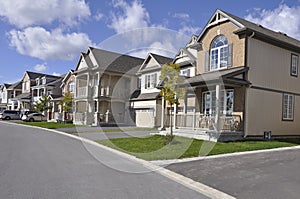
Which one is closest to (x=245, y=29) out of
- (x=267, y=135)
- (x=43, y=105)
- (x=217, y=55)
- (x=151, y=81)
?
(x=217, y=55)

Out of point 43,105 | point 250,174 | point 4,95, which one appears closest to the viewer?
point 250,174

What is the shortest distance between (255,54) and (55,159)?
13.9m

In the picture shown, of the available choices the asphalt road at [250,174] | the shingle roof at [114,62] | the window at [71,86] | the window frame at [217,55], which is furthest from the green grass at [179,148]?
the window at [71,86]

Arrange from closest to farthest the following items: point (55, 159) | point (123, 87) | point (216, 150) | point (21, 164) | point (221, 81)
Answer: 1. point (21, 164)
2. point (55, 159)
3. point (216, 150)
4. point (221, 81)
5. point (123, 87)

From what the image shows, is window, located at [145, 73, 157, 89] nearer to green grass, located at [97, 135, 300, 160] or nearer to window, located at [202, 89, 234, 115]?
window, located at [202, 89, 234, 115]

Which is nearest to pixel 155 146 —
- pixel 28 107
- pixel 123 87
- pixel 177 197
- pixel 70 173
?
pixel 70 173

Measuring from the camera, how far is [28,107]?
57219 millimetres

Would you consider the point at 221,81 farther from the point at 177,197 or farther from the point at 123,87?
the point at 123,87

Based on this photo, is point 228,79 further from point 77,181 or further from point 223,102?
point 77,181

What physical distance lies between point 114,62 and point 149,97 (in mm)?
8980

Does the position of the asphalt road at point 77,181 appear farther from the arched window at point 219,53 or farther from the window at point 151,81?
the window at point 151,81

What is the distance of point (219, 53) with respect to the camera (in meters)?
19.9

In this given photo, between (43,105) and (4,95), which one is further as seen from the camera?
(4,95)

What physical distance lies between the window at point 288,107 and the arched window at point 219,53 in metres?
5.04
